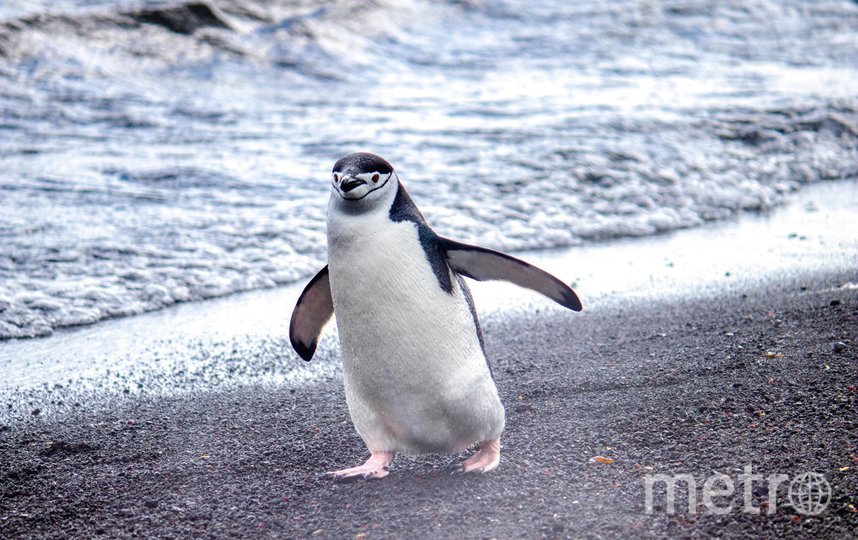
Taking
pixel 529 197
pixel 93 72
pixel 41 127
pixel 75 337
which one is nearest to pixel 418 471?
pixel 75 337

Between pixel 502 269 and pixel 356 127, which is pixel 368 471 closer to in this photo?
pixel 502 269

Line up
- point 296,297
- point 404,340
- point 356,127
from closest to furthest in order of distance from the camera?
point 404,340
point 296,297
point 356,127

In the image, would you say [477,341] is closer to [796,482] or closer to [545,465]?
[545,465]

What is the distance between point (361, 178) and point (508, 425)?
3.45ft

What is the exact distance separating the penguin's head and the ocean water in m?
2.68

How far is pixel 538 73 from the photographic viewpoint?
41.8 feet

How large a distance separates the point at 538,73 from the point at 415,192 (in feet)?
19.6

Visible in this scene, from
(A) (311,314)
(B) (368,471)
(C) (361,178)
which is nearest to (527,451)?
(B) (368,471)

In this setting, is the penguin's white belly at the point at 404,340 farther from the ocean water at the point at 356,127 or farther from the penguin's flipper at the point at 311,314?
the ocean water at the point at 356,127

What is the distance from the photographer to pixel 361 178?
270 centimetres

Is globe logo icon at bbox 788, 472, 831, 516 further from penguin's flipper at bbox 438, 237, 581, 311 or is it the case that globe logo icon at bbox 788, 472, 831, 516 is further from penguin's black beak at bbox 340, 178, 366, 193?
penguin's black beak at bbox 340, 178, 366, 193

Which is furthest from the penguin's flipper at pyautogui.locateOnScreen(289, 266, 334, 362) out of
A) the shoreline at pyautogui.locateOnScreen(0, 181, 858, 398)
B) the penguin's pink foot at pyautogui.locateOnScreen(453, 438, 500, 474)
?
the shoreline at pyautogui.locateOnScreen(0, 181, 858, 398)

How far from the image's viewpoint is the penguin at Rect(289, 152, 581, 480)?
2779mm

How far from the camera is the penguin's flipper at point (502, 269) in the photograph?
112 inches
